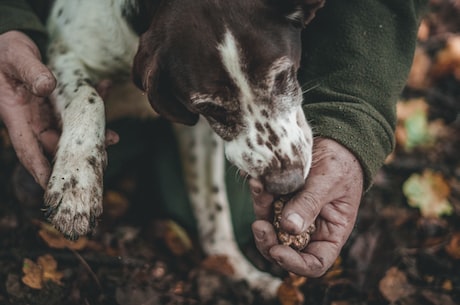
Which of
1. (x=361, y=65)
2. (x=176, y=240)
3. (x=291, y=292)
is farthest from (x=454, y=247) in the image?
(x=176, y=240)

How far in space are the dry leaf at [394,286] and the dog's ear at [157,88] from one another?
130 cm

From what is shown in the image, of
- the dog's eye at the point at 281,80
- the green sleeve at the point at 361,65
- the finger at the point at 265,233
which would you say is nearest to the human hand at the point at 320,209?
the finger at the point at 265,233

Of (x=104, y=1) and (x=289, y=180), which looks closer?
(x=289, y=180)

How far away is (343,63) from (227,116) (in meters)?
0.66

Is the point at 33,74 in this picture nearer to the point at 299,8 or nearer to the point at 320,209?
the point at 299,8

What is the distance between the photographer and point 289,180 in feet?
6.56

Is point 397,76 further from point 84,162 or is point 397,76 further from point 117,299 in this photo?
point 117,299

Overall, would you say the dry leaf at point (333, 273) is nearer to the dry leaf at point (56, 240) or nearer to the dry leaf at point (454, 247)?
the dry leaf at point (454, 247)

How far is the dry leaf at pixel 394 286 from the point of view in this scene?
267cm

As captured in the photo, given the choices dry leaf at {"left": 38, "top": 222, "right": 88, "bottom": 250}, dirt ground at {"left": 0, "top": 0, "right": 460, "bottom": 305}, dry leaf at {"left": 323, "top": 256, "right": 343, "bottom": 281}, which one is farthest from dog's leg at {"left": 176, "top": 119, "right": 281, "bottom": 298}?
dry leaf at {"left": 38, "top": 222, "right": 88, "bottom": 250}

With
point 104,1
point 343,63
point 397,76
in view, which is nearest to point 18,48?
point 104,1

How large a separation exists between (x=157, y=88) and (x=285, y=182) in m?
0.65

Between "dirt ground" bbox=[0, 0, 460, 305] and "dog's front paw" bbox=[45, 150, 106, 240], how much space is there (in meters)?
0.57

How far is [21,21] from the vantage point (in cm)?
245
